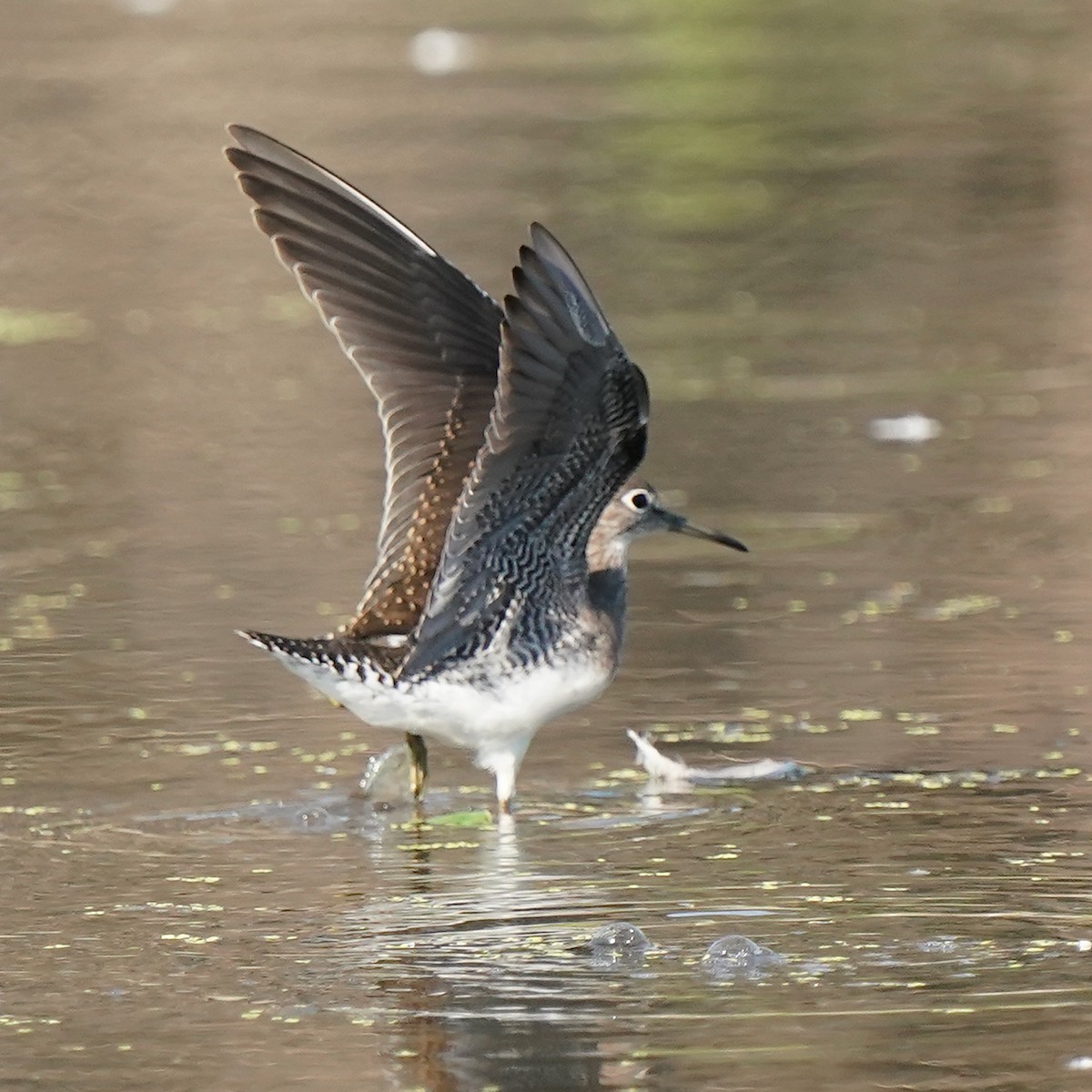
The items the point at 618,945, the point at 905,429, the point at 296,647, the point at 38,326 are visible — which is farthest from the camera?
the point at 38,326

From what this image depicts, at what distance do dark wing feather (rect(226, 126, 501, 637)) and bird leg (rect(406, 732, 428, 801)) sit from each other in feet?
1.52

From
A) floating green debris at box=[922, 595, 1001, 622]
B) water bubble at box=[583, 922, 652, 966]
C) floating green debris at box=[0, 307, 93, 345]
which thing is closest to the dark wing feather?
floating green debris at box=[922, 595, 1001, 622]

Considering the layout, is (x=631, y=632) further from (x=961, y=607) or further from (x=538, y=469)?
(x=538, y=469)

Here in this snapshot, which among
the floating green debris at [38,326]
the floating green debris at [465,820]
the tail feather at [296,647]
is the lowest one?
the floating green debris at [465,820]

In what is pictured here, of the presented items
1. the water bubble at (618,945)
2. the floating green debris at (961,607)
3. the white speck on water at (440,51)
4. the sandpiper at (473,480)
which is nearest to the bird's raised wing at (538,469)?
the sandpiper at (473,480)

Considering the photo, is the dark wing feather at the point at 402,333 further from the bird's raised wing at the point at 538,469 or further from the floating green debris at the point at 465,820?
the floating green debris at the point at 465,820

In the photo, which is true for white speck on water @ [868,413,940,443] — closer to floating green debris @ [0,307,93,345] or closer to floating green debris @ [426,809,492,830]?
floating green debris @ [426,809,492,830]

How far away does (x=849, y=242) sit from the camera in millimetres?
15742

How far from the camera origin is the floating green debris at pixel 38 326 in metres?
14.4

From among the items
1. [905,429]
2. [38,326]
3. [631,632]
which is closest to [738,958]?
[631,632]

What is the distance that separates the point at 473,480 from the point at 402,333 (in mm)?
1102

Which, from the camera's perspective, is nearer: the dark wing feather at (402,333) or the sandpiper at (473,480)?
the sandpiper at (473,480)

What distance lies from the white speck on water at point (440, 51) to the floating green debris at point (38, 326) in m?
7.82

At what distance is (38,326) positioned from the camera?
14.7 m
